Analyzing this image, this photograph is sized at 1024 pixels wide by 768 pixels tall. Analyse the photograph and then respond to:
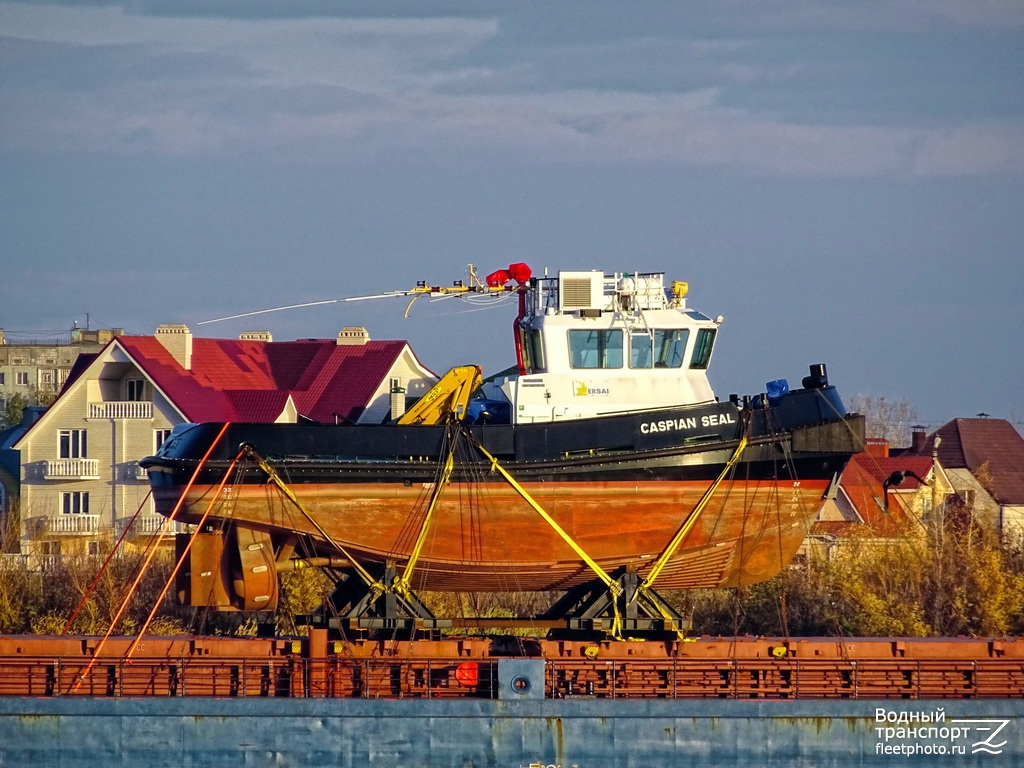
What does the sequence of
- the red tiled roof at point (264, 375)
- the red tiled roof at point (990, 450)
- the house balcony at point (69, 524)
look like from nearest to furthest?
1. the house balcony at point (69, 524)
2. the red tiled roof at point (264, 375)
3. the red tiled roof at point (990, 450)

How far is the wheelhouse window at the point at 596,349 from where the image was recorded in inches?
1078

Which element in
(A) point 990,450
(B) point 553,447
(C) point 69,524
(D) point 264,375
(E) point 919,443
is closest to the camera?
(B) point 553,447

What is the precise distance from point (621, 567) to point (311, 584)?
1556cm

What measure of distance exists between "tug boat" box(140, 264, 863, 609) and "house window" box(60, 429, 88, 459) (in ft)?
97.0

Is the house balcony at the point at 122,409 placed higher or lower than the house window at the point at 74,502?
higher

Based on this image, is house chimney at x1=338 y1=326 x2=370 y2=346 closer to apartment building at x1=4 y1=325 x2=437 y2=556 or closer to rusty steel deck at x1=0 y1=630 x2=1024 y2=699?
apartment building at x1=4 y1=325 x2=437 y2=556

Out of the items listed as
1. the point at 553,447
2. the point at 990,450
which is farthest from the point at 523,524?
the point at 990,450

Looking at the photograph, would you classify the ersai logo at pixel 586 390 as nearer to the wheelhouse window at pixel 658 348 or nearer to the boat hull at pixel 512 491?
the wheelhouse window at pixel 658 348

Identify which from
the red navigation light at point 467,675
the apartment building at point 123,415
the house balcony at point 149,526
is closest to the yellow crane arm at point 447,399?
the red navigation light at point 467,675

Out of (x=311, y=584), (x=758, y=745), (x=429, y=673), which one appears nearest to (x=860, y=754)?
(x=758, y=745)

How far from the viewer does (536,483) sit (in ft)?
85.1

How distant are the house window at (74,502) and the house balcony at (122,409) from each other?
2.79 meters

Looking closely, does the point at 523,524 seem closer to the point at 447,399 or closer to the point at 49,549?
the point at 447,399

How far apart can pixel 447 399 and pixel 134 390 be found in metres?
31.4
